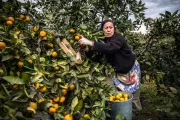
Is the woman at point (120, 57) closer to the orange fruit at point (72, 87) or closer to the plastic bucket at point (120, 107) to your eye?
the plastic bucket at point (120, 107)

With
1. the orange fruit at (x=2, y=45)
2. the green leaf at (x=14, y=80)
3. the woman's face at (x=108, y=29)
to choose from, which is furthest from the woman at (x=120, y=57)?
the green leaf at (x=14, y=80)

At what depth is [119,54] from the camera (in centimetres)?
295

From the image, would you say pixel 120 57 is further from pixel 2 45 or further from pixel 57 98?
pixel 2 45

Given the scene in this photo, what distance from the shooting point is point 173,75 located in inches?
136

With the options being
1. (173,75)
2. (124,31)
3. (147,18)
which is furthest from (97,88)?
(147,18)

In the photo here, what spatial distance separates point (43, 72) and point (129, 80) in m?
1.73

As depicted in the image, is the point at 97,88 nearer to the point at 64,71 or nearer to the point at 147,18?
the point at 64,71

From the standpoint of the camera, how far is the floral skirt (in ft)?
10.2

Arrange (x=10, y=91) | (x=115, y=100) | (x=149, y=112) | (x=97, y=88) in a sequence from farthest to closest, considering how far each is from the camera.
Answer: (x=149, y=112)
(x=115, y=100)
(x=97, y=88)
(x=10, y=91)

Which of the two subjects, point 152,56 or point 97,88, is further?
point 152,56

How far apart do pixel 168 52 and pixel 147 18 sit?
30.3 inches

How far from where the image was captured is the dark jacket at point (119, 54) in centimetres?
274

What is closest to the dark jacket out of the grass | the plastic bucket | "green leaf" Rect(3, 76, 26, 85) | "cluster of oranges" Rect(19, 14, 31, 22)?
the plastic bucket

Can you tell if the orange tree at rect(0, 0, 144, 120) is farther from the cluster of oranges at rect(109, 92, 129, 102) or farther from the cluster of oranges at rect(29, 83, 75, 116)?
the cluster of oranges at rect(109, 92, 129, 102)
